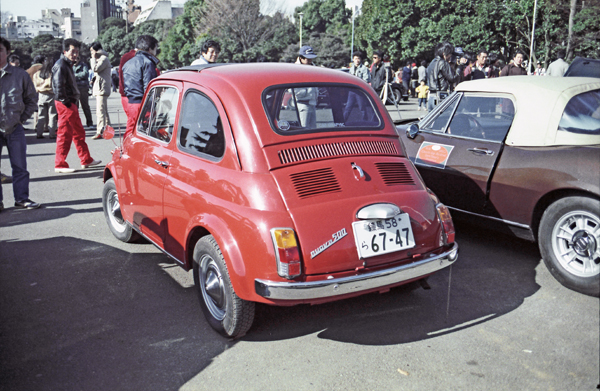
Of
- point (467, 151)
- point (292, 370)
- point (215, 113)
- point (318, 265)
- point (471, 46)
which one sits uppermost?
point (471, 46)

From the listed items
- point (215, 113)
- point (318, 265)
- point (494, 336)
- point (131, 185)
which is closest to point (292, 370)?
point (318, 265)

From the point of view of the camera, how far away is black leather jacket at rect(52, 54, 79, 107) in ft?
26.8

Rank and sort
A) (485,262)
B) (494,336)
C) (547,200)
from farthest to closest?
(485,262)
(547,200)
(494,336)

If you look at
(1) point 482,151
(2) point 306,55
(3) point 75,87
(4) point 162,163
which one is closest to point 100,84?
(3) point 75,87

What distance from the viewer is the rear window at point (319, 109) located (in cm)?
365

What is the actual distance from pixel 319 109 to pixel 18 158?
4.46m

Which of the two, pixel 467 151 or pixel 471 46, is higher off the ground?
pixel 471 46

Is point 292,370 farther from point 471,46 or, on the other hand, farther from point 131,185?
point 471,46

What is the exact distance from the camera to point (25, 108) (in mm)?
6555

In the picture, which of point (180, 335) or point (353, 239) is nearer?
point (353, 239)

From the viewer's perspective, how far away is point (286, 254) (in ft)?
9.96

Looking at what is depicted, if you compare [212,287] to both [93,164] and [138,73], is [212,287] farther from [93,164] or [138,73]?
[93,164]

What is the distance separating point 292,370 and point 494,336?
4.39ft

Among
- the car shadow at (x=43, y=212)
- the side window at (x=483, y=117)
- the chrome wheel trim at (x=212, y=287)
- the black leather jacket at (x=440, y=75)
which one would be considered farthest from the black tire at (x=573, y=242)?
the black leather jacket at (x=440, y=75)
